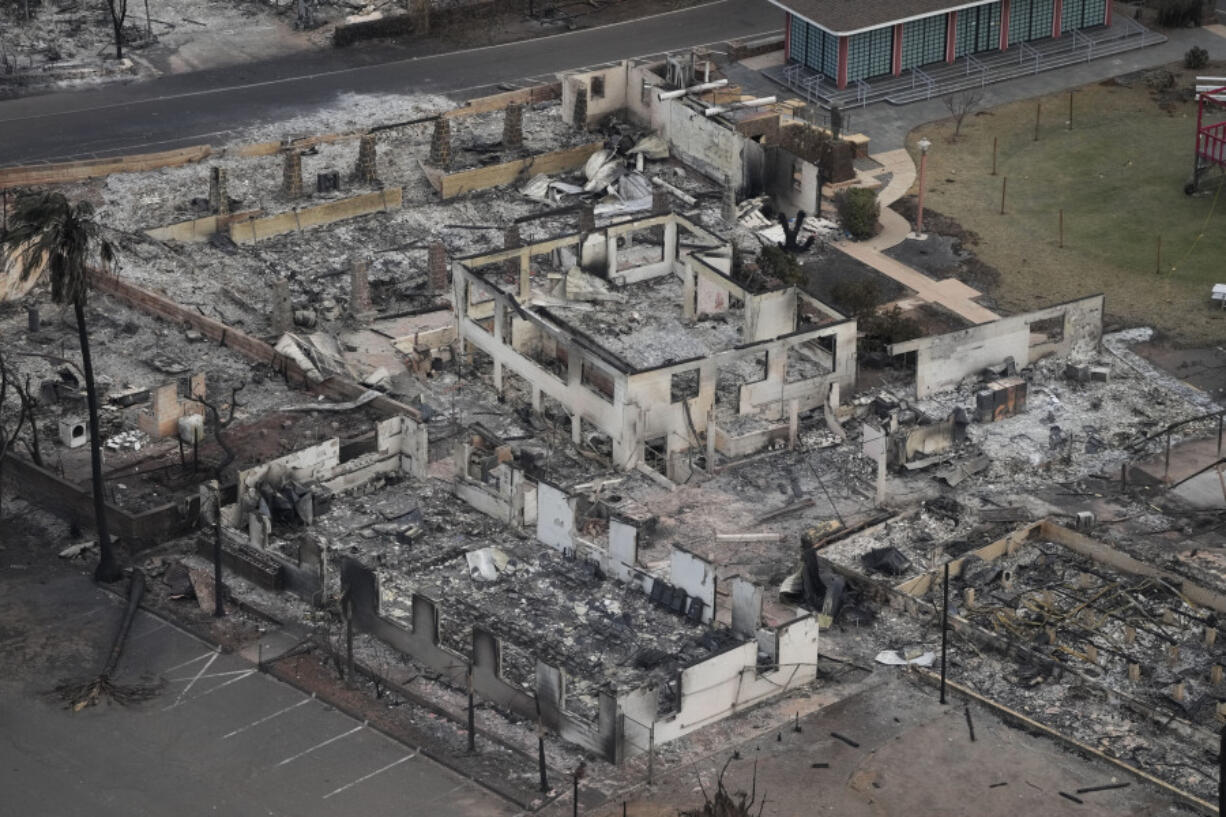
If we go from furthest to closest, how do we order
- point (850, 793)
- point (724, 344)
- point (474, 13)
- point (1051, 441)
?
point (474, 13)
point (724, 344)
point (1051, 441)
point (850, 793)

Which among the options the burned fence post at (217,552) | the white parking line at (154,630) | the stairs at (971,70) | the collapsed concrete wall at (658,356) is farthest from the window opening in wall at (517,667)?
the stairs at (971,70)

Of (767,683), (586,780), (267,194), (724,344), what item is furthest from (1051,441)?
(267,194)

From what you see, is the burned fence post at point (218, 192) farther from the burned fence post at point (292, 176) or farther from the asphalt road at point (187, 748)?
the asphalt road at point (187, 748)

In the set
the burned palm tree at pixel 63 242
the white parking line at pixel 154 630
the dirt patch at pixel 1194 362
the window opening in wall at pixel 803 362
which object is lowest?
the white parking line at pixel 154 630

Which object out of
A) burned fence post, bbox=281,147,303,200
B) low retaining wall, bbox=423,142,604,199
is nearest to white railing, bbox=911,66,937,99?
low retaining wall, bbox=423,142,604,199

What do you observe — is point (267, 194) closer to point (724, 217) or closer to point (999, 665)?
point (724, 217)

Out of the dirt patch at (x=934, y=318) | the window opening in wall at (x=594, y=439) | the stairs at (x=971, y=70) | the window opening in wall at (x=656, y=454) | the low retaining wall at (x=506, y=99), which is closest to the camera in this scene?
the window opening in wall at (x=656, y=454)

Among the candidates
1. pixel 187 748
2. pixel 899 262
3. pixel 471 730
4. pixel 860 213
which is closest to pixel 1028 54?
pixel 860 213
